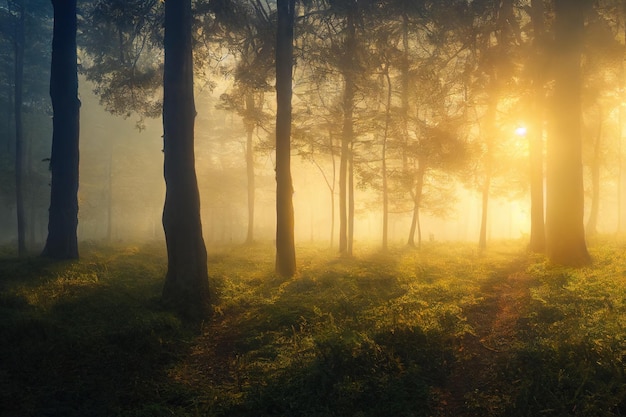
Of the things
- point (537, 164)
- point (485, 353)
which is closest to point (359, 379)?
point (485, 353)

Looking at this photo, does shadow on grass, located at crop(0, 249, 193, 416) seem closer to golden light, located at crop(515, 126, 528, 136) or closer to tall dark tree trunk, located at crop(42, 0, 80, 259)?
tall dark tree trunk, located at crop(42, 0, 80, 259)

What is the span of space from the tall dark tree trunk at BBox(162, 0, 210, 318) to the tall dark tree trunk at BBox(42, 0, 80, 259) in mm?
6952

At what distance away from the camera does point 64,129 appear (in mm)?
14742

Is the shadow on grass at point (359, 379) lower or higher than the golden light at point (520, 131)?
lower

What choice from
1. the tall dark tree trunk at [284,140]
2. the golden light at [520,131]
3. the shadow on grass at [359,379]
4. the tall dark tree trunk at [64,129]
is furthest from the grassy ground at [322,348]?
the golden light at [520,131]

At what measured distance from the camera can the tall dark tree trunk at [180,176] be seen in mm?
9817

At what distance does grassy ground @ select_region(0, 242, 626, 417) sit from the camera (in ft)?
16.3

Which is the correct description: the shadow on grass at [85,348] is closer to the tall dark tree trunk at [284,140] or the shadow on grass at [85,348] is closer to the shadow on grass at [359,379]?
the shadow on grass at [359,379]

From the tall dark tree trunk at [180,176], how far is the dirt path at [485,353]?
627 cm

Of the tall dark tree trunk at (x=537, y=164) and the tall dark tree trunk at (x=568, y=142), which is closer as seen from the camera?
the tall dark tree trunk at (x=568, y=142)

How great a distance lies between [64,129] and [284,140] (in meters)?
8.75

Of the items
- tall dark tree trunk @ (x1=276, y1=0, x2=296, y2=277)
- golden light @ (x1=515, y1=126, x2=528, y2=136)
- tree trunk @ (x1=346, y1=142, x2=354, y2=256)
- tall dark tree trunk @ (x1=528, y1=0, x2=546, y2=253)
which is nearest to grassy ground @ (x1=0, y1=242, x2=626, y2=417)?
tall dark tree trunk @ (x1=276, y1=0, x2=296, y2=277)

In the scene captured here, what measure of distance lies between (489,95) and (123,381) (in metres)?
19.2

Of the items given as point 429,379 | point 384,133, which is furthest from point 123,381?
point 384,133
